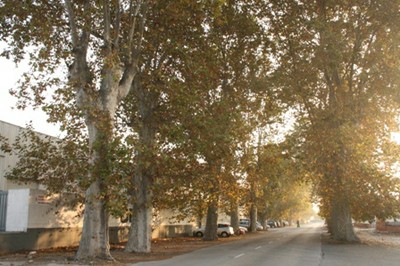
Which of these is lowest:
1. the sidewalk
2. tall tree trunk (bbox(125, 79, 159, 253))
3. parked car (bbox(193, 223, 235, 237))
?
the sidewalk

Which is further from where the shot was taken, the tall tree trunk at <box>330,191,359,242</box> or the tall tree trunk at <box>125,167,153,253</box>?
the tall tree trunk at <box>330,191,359,242</box>

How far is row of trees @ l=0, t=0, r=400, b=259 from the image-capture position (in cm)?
1759

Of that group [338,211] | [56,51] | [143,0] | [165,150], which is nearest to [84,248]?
[165,150]

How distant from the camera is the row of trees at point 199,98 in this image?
17594 mm

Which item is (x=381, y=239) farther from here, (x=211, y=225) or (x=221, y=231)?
(x=221, y=231)

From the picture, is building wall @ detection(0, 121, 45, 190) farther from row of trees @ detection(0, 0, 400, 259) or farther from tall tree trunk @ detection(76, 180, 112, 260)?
tall tree trunk @ detection(76, 180, 112, 260)

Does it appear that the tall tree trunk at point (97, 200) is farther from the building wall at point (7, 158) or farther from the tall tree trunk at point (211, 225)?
the tall tree trunk at point (211, 225)

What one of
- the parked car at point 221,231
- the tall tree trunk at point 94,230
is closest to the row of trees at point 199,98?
the tall tree trunk at point 94,230

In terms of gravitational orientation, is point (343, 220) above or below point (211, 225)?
above

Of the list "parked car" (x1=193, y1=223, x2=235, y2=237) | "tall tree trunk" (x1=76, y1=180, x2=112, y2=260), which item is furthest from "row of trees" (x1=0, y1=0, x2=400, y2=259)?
"parked car" (x1=193, y1=223, x2=235, y2=237)

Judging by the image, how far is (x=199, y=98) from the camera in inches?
864

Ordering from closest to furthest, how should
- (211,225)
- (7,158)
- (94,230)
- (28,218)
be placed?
1. (94,230)
2. (28,218)
3. (7,158)
4. (211,225)

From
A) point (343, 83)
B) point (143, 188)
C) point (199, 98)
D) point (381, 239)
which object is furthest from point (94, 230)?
point (381, 239)

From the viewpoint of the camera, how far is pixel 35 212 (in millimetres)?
20922
